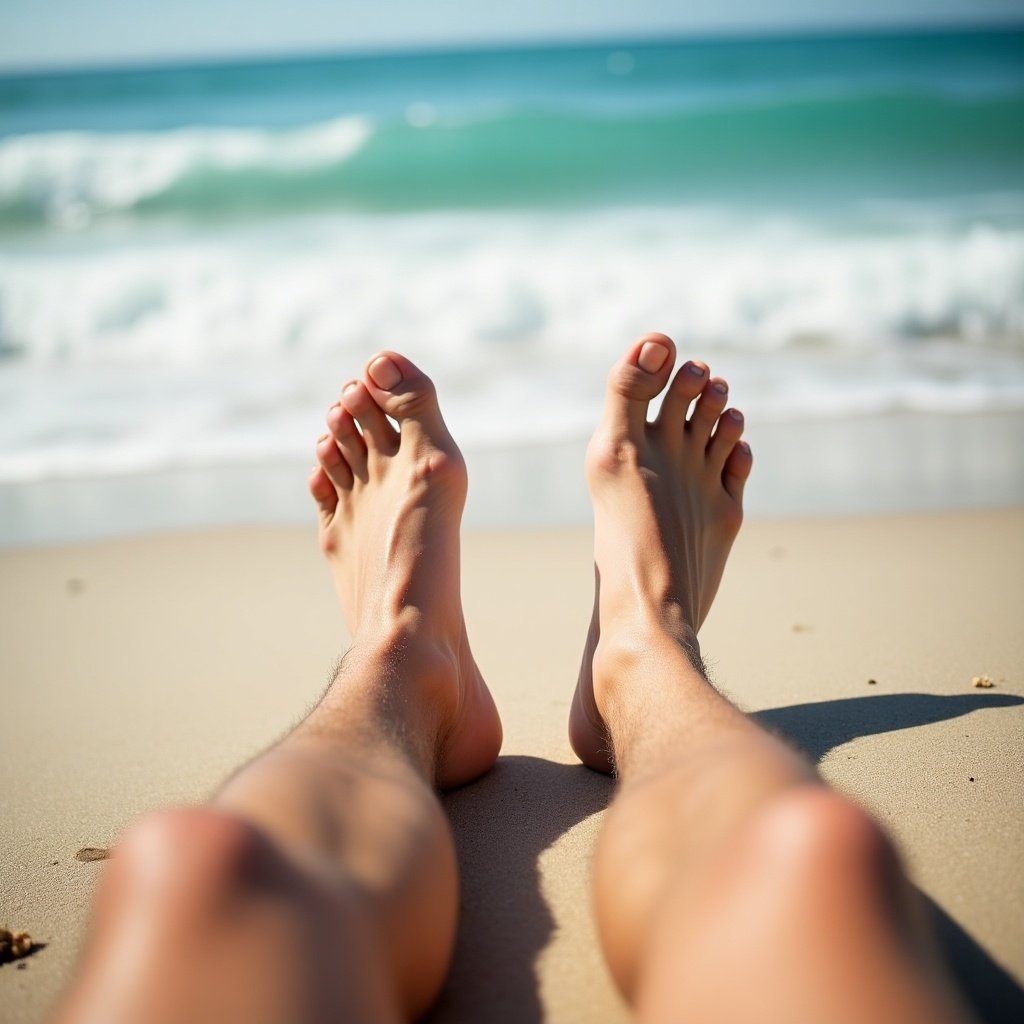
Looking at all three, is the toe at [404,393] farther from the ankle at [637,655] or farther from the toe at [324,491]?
the ankle at [637,655]

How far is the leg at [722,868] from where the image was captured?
76 cm

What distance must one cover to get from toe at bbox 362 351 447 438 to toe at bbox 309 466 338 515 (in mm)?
228

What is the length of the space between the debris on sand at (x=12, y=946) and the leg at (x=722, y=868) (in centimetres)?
72

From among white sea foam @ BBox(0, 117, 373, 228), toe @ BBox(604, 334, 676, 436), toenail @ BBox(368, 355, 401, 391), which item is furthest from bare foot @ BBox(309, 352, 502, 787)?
white sea foam @ BBox(0, 117, 373, 228)

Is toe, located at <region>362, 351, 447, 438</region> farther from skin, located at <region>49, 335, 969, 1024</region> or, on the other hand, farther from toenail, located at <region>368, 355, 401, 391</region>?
skin, located at <region>49, 335, 969, 1024</region>

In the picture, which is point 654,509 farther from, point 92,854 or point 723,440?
point 92,854

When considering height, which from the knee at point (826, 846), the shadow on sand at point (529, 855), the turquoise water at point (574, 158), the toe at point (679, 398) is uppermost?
the turquoise water at point (574, 158)

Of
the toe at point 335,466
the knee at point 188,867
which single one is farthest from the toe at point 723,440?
the knee at point 188,867

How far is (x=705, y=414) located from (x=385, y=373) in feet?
2.27

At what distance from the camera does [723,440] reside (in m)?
2.35

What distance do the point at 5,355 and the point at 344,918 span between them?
5677 millimetres

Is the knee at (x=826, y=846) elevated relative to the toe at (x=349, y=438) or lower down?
lower down

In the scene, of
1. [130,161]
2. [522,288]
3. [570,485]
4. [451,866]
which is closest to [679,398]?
[570,485]

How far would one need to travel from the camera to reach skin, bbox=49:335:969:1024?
2.49 feet
